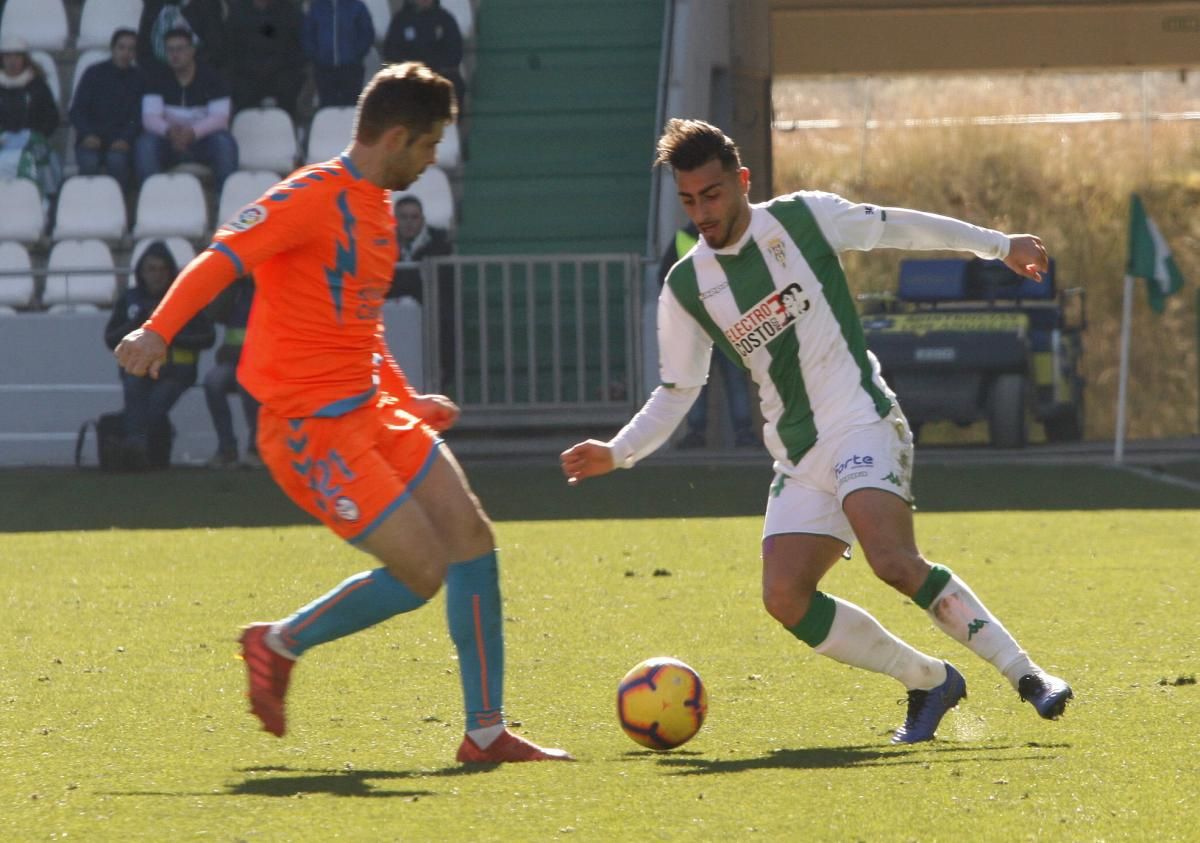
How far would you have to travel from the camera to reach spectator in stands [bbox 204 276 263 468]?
1614 cm

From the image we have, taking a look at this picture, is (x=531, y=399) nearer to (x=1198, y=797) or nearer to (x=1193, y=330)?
(x=1198, y=797)

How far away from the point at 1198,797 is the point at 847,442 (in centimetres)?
157

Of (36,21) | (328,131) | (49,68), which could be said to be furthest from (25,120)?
(328,131)

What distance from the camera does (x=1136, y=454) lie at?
17.0 meters

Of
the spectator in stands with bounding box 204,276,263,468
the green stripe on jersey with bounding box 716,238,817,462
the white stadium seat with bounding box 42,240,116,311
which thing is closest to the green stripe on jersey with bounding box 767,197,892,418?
the green stripe on jersey with bounding box 716,238,817,462

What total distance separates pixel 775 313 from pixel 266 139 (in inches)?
539

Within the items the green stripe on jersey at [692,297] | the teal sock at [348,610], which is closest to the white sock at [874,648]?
the green stripe on jersey at [692,297]

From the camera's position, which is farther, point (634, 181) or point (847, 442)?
point (634, 181)

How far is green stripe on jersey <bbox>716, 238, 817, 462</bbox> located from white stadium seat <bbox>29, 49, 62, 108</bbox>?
1469 centimetres

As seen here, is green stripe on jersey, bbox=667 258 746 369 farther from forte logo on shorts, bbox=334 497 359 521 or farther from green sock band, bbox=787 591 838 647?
forte logo on shorts, bbox=334 497 359 521

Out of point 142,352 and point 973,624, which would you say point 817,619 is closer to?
point 973,624

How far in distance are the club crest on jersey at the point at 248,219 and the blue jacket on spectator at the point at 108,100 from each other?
13886mm

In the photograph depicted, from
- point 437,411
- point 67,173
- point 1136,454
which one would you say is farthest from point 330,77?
point 437,411

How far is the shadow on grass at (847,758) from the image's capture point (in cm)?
514
